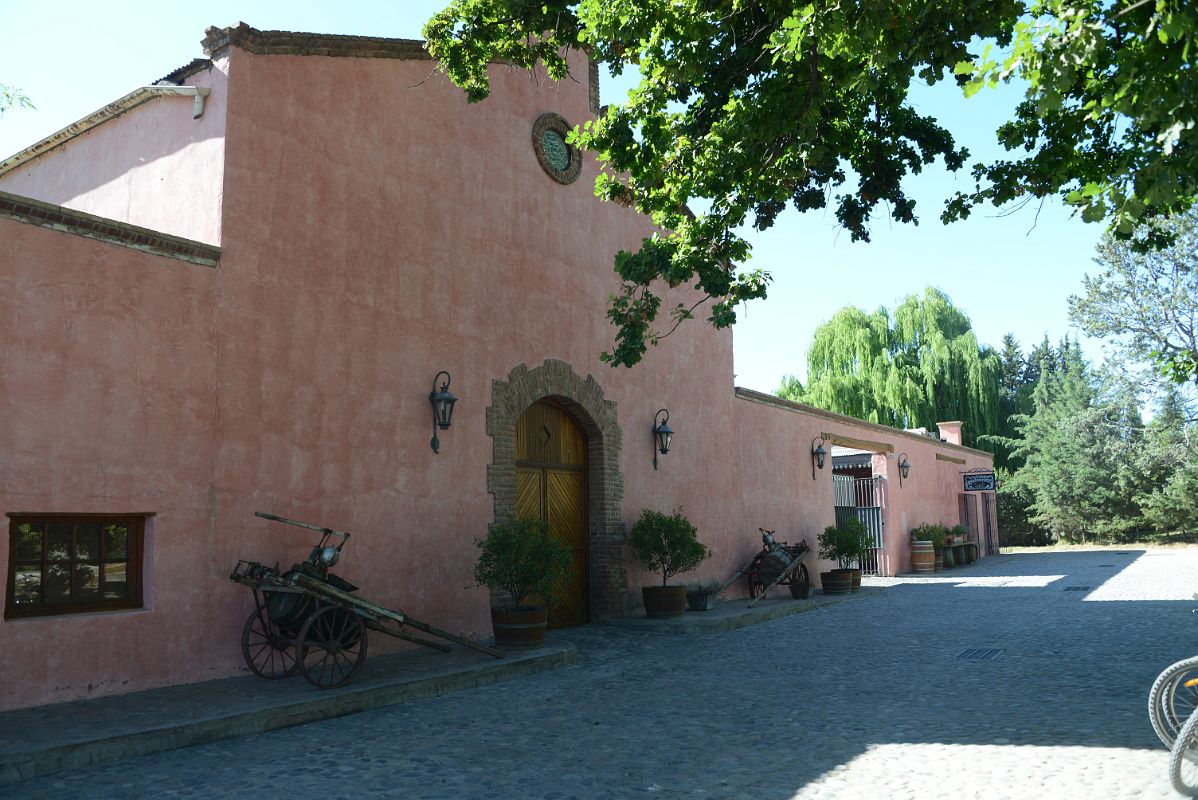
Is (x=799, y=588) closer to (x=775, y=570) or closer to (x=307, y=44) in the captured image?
(x=775, y=570)

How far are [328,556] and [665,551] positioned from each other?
517 centimetres

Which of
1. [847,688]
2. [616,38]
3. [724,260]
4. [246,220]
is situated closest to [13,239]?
[246,220]

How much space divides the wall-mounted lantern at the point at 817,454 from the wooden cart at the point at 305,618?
37.2 ft

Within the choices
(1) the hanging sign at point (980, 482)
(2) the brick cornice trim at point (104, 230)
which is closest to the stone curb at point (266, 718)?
(2) the brick cornice trim at point (104, 230)

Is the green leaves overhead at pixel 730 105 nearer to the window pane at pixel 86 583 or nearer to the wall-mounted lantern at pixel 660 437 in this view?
the wall-mounted lantern at pixel 660 437

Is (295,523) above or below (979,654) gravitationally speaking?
above

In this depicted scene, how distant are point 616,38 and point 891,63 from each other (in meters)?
2.32

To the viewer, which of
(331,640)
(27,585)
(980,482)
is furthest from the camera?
(980,482)

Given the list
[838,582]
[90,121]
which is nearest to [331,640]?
[90,121]

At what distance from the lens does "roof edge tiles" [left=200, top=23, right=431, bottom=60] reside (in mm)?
7918

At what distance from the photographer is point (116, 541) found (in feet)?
22.1

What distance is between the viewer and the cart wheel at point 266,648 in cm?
705

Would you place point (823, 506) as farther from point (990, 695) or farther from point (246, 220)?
point (246, 220)

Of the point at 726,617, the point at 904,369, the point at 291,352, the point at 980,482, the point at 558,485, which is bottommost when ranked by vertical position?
the point at 726,617
